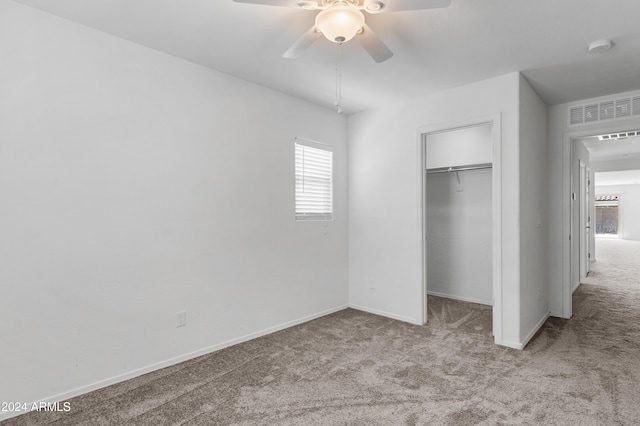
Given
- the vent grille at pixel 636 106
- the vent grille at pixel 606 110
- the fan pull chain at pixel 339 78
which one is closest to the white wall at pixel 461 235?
the vent grille at pixel 606 110

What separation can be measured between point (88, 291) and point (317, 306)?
246 cm

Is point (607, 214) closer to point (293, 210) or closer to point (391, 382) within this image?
point (293, 210)

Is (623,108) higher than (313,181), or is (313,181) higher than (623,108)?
(623,108)

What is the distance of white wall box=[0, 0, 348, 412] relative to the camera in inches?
86.1

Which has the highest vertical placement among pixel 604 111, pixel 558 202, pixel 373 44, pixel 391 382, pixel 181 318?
pixel 604 111

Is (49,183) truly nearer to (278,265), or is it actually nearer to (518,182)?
(278,265)

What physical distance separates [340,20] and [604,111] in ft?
12.0

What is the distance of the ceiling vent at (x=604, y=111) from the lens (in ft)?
12.0

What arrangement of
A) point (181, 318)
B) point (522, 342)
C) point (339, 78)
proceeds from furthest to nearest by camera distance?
point (339, 78), point (522, 342), point (181, 318)

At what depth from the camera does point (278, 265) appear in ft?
12.2

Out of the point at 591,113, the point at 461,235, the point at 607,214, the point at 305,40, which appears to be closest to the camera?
the point at 305,40

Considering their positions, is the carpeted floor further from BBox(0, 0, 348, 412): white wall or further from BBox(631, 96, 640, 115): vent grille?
BBox(631, 96, 640, 115): vent grille

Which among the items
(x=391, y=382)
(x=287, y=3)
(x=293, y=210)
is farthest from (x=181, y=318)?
(x=287, y=3)

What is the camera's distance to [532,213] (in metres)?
3.62
